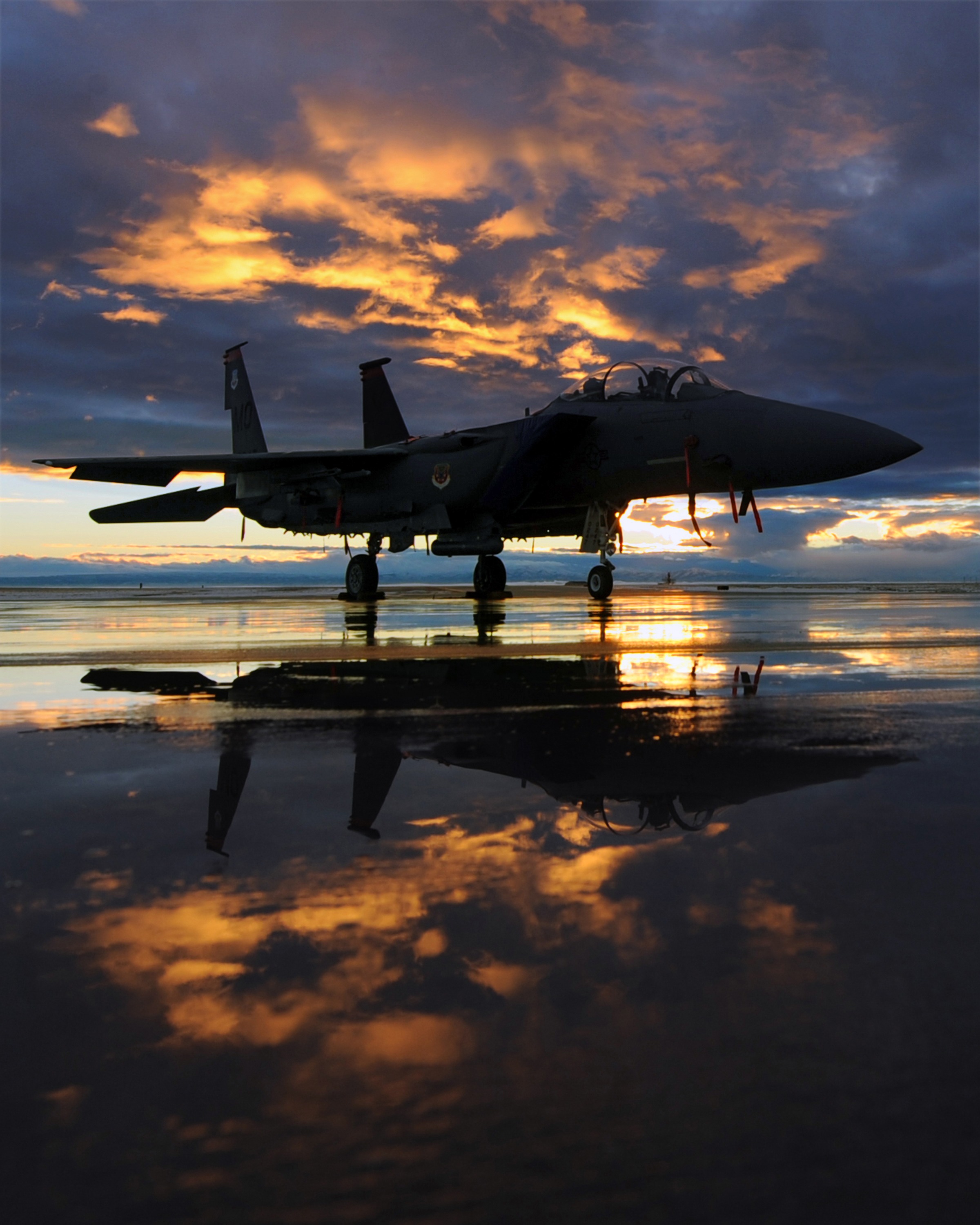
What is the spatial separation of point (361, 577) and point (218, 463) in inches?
155

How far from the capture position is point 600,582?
675 inches

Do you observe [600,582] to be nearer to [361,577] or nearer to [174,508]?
[361,577]

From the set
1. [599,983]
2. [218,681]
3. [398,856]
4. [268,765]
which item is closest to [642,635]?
[218,681]

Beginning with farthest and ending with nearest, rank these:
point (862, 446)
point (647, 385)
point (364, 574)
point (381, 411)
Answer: point (381, 411) < point (364, 574) < point (647, 385) < point (862, 446)

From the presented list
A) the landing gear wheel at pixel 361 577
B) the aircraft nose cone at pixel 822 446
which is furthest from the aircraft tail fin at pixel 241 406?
the aircraft nose cone at pixel 822 446

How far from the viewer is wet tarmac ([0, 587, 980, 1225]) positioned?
3.96ft

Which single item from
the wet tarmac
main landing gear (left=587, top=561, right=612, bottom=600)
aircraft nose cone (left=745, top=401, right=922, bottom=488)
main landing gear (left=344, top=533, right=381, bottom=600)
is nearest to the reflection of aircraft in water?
the wet tarmac

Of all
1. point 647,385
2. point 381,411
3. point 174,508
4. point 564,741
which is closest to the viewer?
point 564,741

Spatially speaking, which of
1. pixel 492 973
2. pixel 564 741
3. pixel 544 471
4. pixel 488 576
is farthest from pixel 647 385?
pixel 492 973

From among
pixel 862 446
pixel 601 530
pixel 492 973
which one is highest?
pixel 862 446

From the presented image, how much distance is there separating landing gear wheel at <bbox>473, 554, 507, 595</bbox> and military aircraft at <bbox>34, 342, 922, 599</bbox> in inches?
1.7

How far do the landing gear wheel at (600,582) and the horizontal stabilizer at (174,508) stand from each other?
29.8 ft

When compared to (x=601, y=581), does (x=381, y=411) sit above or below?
above

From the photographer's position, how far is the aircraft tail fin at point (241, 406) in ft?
78.1
